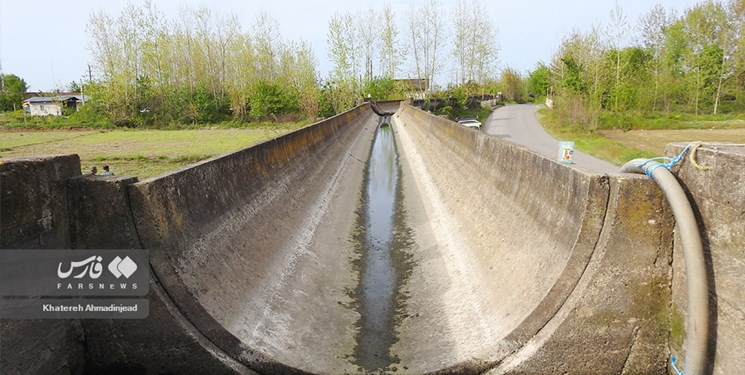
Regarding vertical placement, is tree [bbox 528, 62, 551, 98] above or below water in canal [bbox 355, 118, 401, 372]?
above

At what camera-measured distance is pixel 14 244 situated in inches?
118

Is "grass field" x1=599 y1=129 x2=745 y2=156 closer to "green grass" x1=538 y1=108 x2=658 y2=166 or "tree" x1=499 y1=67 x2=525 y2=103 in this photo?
"green grass" x1=538 y1=108 x2=658 y2=166

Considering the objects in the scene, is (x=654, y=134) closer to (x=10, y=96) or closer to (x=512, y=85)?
(x=512, y=85)

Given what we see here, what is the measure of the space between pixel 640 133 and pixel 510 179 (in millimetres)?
31563

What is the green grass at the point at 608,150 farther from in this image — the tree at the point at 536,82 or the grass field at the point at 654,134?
the tree at the point at 536,82

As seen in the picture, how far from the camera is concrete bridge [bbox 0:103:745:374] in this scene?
3100mm

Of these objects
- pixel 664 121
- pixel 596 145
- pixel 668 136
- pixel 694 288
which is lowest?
pixel 668 136

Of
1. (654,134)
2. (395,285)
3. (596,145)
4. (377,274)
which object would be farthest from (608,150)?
(395,285)

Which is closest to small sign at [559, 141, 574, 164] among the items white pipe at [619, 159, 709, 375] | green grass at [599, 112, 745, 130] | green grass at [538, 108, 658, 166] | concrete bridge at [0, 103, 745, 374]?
concrete bridge at [0, 103, 745, 374]

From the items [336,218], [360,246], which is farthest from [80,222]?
[336,218]

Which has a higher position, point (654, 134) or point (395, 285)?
point (395, 285)

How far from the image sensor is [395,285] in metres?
6.96

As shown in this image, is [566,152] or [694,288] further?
[566,152]

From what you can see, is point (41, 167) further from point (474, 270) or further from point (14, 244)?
point (474, 270)
